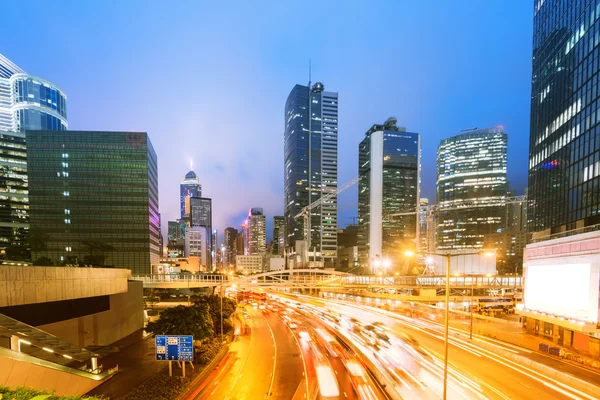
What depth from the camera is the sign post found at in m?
24.0

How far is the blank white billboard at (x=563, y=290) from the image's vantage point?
29.5 metres

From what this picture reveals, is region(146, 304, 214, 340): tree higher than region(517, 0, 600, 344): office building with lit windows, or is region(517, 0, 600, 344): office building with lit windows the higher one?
region(517, 0, 600, 344): office building with lit windows

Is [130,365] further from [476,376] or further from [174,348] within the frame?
[476,376]

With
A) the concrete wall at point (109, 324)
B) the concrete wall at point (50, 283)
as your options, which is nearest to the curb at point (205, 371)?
the concrete wall at point (109, 324)

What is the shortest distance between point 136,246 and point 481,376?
9477 cm

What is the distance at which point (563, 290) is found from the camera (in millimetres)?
33438

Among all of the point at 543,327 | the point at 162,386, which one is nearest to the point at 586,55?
the point at 543,327

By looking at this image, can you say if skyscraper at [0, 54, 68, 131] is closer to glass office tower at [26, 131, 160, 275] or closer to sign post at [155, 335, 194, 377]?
glass office tower at [26, 131, 160, 275]

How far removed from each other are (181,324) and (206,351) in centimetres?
480

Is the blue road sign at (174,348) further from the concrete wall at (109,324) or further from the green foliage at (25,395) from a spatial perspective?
the green foliage at (25,395)

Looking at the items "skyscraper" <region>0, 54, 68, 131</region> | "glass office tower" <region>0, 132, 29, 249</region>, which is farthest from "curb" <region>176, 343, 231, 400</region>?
"skyscraper" <region>0, 54, 68, 131</region>

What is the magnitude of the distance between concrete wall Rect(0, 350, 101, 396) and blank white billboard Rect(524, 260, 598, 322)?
4476 cm

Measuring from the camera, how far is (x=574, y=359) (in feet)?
98.1

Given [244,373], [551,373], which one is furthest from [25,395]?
[551,373]
